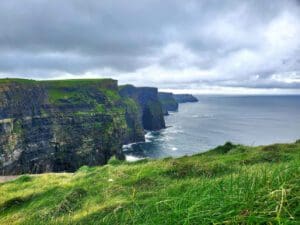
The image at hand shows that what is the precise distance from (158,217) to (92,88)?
136 metres

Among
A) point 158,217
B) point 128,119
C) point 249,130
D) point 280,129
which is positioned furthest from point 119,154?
point 158,217

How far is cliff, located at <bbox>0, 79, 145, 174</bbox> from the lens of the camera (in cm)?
9244

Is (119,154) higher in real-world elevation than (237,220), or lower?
lower

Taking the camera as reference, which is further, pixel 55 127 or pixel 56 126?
pixel 56 126

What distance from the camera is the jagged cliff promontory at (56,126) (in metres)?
92.6

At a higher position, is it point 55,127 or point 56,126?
point 56,126

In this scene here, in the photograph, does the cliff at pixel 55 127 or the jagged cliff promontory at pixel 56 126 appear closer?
the cliff at pixel 55 127

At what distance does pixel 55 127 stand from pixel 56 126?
0.69 metres

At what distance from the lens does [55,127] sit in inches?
4220

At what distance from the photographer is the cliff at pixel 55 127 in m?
92.4

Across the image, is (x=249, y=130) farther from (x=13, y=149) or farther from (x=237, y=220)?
(x=237, y=220)

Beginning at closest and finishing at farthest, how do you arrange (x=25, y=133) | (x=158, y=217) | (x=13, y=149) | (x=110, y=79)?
1. (x=158, y=217)
2. (x=13, y=149)
3. (x=25, y=133)
4. (x=110, y=79)

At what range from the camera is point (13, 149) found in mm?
89750

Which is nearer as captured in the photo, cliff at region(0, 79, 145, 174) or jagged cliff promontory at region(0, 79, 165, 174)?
cliff at region(0, 79, 145, 174)
